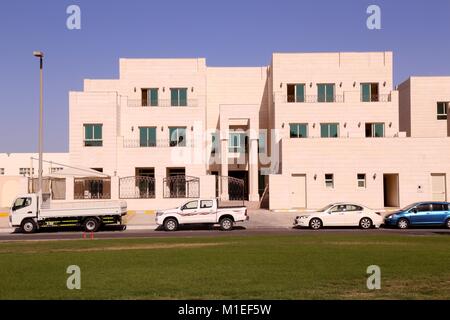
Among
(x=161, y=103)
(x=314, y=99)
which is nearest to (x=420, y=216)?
(x=314, y=99)

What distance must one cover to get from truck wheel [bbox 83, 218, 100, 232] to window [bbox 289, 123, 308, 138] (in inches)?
851

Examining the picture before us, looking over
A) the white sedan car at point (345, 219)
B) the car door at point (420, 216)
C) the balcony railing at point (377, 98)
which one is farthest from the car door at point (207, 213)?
the balcony railing at point (377, 98)

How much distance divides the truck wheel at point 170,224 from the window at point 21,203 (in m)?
7.70

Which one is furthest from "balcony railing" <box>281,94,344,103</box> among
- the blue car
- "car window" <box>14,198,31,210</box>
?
"car window" <box>14,198,31,210</box>

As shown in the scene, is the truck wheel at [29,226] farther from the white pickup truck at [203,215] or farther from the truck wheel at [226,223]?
the truck wheel at [226,223]

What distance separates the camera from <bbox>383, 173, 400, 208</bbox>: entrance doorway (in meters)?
36.2

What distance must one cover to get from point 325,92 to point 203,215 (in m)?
22.9

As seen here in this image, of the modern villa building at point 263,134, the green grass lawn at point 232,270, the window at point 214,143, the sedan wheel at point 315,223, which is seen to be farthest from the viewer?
the window at point 214,143

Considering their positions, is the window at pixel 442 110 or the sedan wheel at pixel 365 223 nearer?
the sedan wheel at pixel 365 223

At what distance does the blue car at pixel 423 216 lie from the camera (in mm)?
25359

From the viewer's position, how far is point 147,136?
4303cm

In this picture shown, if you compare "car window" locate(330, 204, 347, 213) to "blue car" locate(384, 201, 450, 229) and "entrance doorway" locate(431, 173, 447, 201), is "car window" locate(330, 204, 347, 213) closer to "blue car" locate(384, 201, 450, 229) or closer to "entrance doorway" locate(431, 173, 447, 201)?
"blue car" locate(384, 201, 450, 229)

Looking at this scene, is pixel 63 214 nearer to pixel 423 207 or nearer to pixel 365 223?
pixel 365 223

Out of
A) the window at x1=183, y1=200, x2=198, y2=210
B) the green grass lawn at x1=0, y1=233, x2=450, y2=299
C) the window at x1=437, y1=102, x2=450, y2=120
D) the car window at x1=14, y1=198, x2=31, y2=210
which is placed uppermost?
the window at x1=437, y1=102, x2=450, y2=120
